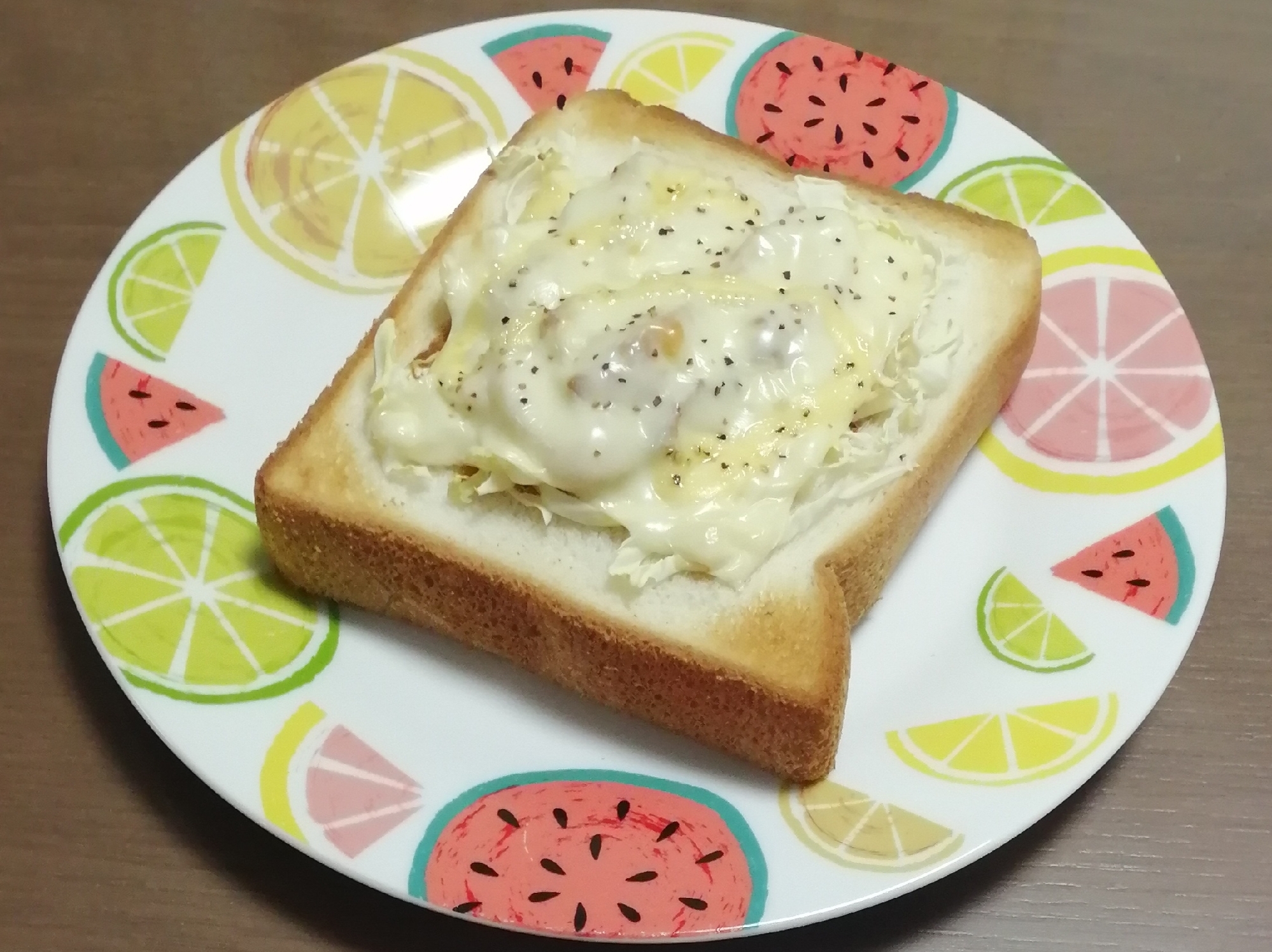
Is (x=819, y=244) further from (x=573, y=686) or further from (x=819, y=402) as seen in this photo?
(x=573, y=686)

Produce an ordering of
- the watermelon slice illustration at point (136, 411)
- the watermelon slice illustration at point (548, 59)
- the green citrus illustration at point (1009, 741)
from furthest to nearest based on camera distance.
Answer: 1. the watermelon slice illustration at point (548, 59)
2. the watermelon slice illustration at point (136, 411)
3. the green citrus illustration at point (1009, 741)

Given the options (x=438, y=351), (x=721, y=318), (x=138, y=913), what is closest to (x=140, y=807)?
(x=138, y=913)

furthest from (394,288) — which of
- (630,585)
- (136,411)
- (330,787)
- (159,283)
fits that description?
(330,787)

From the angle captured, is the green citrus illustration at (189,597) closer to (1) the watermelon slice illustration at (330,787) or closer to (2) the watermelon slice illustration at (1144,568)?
(1) the watermelon slice illustration at (330,787)

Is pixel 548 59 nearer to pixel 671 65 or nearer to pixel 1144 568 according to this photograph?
pixel 671 65

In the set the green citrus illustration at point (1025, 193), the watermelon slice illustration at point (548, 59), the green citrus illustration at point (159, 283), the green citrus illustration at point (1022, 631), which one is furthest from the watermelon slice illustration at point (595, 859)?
A: the watermelon slice illustration at point (548, 59)

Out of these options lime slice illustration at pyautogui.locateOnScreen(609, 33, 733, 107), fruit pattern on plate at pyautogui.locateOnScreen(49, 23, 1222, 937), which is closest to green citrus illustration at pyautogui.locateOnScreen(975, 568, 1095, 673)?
fruit pattern on plate at pyautogui.locateOnScreen(49, 23, 1222, 937)

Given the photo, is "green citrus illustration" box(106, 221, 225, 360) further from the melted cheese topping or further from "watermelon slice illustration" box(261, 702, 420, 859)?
"watermelon slice illustration" box(261, 702, 420, 859)

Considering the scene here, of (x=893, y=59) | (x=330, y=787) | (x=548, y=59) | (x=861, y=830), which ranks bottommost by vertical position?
(x=330, y=787)
